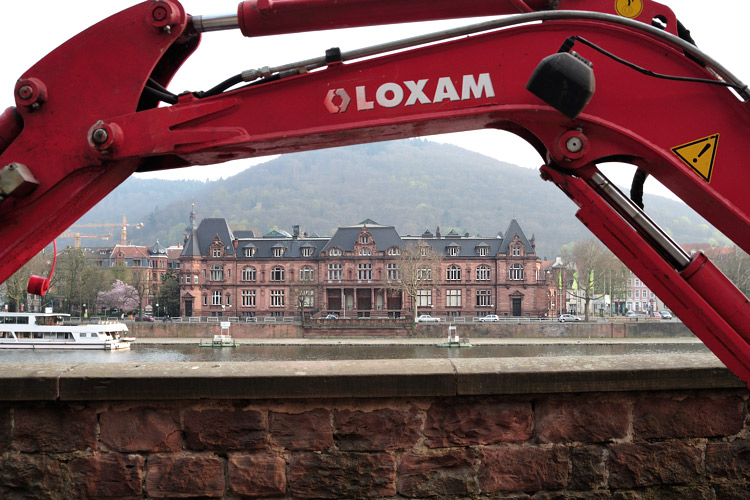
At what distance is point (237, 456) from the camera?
9.48 feet

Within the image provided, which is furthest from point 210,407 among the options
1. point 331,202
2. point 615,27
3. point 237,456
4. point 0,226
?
point 331,202

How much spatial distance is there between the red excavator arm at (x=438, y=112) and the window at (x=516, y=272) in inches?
2417

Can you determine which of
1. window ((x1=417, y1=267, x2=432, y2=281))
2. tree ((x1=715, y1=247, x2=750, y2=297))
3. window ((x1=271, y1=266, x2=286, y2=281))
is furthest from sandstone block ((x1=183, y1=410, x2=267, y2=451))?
window ((x1=271, y1=266, x2=286, y2=281))

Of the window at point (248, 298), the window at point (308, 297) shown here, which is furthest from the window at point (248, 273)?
the window at point (308, 297)

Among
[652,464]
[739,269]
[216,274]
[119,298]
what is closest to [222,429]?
[652,464]

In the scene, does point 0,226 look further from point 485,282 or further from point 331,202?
point 331,202

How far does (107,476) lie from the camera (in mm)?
2855

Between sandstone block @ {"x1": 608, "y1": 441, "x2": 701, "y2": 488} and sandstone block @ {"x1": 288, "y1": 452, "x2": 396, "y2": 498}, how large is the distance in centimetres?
105

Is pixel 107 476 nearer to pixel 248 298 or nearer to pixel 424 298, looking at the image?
pixel 424 298

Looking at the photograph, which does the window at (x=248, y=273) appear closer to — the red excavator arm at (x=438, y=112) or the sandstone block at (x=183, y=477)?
the sandstone block at (x=183, y=477)

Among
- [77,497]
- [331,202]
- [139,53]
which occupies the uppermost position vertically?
[331,202]

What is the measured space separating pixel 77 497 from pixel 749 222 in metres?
2.94

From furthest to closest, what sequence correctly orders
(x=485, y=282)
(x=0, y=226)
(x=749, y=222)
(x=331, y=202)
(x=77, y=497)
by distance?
1. (x=331, y=202)
2. (x=485, y=282)
3. (x=77, y=497)
4. (x=0, y=226)
5. (x=749, y=222)

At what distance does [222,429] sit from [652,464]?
→ 1995 mm
